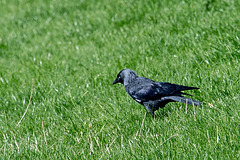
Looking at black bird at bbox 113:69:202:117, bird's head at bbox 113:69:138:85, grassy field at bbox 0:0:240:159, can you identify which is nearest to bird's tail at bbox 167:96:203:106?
black bird at bbox 113:69:202:117

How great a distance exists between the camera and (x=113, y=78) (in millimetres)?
5961

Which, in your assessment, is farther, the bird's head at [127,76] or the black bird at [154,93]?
the bird's head at [127,76]

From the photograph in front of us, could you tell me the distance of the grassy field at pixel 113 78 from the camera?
3.64 metres

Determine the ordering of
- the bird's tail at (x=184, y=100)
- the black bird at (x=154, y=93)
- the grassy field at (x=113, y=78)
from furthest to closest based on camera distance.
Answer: the black bird at (x=154, y=93), the bird's tail at (x=184, y=100), the grassy field at (x=113, y=78)

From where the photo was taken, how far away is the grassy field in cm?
364

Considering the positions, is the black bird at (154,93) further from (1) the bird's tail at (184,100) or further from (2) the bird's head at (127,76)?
(2) the bird's head at (127,76)

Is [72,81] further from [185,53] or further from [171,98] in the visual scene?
[171,98]

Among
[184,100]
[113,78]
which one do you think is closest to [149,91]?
[184,100]

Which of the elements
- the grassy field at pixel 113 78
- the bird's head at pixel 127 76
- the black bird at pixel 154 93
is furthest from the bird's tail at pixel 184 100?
the bird's head at pixel 127 76

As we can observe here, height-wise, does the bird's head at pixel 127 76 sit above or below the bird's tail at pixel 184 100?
above

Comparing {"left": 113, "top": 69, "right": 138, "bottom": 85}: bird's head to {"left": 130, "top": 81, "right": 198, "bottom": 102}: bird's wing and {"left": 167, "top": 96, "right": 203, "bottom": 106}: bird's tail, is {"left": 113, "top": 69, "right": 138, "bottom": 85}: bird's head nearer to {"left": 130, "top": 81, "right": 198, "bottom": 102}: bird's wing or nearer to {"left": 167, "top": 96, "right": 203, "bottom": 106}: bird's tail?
{"left": 130, "top": 81, "right": 198, "bottom": 102}: bird's wing

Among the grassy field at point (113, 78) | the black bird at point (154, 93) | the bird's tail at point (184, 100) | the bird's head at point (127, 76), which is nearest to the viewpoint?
the grassy field at point (113, 78)

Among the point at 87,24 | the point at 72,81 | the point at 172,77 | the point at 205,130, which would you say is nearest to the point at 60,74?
the point at 72,81

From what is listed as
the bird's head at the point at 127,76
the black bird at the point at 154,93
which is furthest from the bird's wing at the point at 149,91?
the bird's head at the point at 127,76
